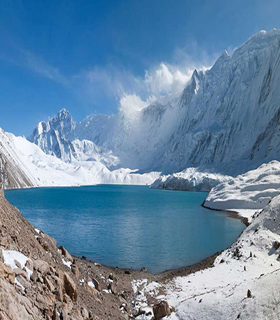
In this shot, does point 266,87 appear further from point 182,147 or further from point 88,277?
point 88,277

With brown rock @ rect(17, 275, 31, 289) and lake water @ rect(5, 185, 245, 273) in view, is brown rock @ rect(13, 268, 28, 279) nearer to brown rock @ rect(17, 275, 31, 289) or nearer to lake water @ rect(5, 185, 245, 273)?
brown rock @ rect(17, 275, 31, 289)

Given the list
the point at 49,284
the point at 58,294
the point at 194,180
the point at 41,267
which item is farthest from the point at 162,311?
the point at 194,180

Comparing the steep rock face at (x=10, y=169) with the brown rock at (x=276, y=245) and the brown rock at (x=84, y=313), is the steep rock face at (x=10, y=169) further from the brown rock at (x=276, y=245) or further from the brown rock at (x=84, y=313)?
the brown rock at (x=84, y=313)

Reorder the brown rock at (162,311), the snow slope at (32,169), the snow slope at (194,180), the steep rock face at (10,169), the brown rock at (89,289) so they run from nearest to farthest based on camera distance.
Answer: the brown rock at (162,311), the brown rock at (89,289), the steep rock face at (10,169), the snow slope at (32,169), the snow slope at (194,180)

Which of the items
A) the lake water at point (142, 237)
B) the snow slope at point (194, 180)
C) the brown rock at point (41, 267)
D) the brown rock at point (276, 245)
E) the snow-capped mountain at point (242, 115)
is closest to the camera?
the brown rock at point (41, 267)

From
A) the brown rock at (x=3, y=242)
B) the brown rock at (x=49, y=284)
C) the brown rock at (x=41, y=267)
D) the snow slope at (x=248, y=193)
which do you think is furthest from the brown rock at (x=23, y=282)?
the snow slope at (x=248, y=193)

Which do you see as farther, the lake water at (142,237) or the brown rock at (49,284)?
the lake water at (142,237)
